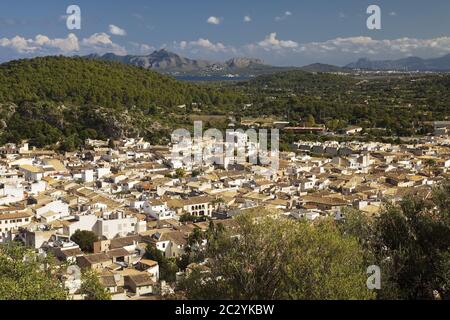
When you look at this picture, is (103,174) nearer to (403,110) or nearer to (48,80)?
(48,80)

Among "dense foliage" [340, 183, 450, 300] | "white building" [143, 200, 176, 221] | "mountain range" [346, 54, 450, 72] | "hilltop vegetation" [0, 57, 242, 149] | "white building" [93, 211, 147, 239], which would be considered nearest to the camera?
"dense foliage" [340, 183, 450, 300]

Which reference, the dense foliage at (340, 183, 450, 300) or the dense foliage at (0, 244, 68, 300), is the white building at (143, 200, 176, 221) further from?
the dense foliage at (340, 183, 450, 300)

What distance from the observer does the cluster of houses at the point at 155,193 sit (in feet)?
54.7

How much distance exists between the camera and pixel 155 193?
25.1 metres

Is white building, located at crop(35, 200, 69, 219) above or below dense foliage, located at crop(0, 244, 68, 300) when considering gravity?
below

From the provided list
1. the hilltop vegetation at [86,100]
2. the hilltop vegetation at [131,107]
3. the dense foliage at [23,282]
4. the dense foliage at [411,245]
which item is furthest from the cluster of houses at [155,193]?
the hilltop vegetation at [131,107]

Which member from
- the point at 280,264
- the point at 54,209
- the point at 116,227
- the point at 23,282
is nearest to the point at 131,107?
the point at 54,209

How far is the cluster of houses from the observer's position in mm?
16688

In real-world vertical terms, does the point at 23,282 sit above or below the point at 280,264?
below

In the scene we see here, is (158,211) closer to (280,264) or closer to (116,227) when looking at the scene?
(116,227)

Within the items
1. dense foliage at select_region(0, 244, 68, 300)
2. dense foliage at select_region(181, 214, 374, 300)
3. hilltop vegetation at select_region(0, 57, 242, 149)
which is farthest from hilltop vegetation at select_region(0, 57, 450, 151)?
dense foliage at select_region(181, 214, 374, 300)

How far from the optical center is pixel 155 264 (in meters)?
15.5

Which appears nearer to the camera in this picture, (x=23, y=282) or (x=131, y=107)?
(x=23, y=282)

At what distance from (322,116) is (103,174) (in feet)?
106
